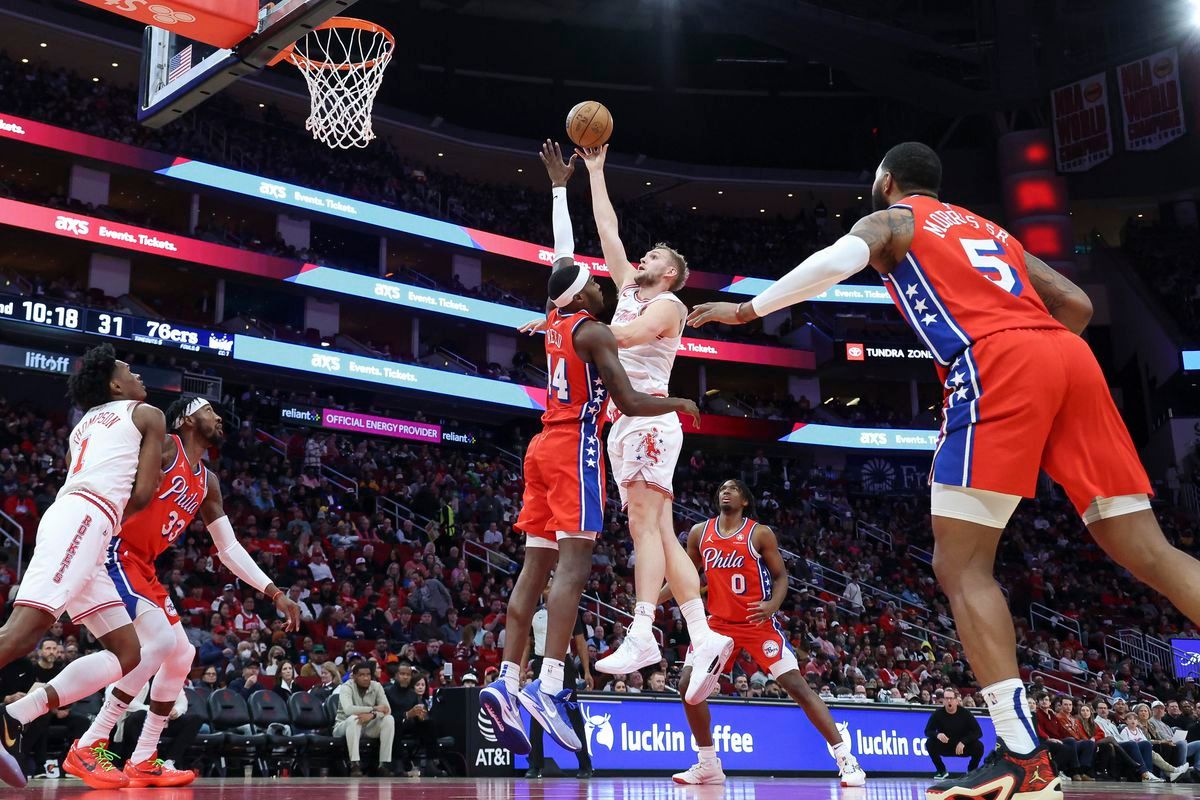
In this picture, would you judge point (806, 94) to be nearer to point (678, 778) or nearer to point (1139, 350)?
point (1139, 350)

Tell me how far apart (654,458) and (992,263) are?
2.69 meters

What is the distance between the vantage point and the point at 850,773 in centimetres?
766

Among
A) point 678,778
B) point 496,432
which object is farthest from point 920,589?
point 678,778

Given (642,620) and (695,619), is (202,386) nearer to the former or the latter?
(695,619)

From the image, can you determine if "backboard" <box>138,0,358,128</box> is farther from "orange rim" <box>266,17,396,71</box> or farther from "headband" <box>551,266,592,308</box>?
"headband" <box>551,266,592,308</box>

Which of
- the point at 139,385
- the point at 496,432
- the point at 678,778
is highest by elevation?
the point at 496,432

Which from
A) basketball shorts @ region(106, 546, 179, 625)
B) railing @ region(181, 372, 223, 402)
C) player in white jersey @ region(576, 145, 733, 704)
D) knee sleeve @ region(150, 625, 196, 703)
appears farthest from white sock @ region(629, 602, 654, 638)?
railing @ region(181, 372, 223, 402)

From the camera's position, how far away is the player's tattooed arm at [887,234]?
4113 millimetres

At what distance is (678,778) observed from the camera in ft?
24.3

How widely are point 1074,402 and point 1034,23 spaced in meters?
32.1

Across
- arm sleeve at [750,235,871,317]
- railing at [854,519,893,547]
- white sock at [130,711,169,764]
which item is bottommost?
white sock at [130,711,169,764]

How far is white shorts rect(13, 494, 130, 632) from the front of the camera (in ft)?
17.7

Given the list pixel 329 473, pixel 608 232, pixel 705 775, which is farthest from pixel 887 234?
pixel 329 473

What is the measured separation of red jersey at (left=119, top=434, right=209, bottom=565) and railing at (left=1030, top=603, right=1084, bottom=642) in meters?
24.0
